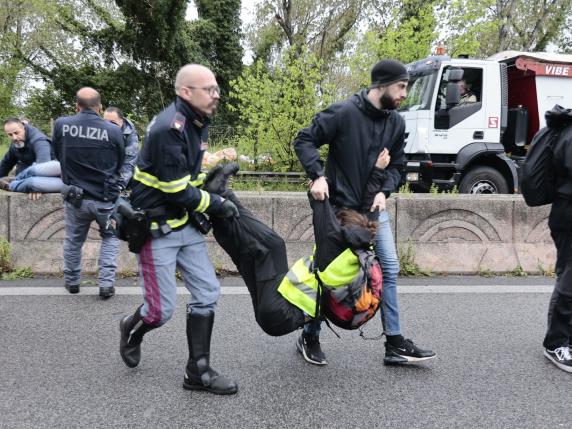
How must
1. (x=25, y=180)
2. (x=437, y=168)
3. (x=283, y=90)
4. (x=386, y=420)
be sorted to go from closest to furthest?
(x=386, y=420), (x=25, y=180), (x=437, y=168), (x=283, y=90)

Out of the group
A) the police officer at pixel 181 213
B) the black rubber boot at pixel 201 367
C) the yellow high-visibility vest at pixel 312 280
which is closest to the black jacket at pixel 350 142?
the yellow high-visibility vest at pixel 312 280

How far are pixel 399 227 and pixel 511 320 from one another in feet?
5.92

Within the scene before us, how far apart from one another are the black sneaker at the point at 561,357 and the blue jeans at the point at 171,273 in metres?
2.27

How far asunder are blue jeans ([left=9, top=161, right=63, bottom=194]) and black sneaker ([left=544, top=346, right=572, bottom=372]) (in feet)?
16.0

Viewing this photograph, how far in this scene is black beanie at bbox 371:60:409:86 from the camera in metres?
3.03

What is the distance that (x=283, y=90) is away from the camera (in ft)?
32.4

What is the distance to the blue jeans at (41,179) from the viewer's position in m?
A: 5.50

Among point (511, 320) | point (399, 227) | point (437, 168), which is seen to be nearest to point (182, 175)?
point (511, 320)

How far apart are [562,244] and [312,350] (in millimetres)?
1799

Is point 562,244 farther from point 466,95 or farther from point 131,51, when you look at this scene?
point 131,51

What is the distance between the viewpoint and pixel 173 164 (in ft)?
8.79

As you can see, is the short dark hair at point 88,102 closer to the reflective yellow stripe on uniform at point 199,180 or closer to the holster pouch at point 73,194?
the holster pouch at point 73,194

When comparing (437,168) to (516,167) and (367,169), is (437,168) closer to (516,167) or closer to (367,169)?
(516,167)

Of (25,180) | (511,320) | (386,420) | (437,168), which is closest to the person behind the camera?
(386,420)
